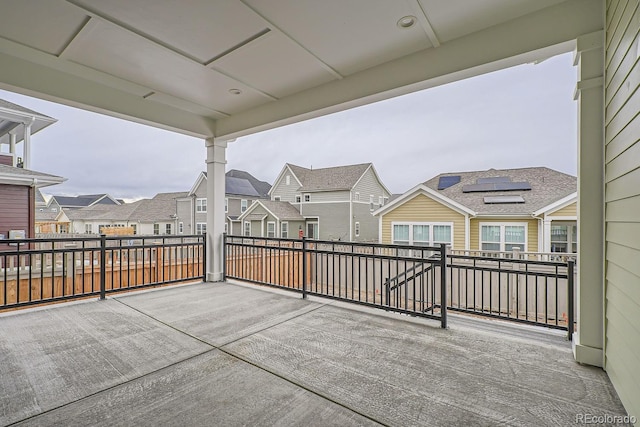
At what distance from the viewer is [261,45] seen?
9.11 feet

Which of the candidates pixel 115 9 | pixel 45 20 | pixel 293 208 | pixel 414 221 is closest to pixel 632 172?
pixel 115 9

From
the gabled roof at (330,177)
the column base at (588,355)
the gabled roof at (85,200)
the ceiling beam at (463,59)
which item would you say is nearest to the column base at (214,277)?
the ceiling beam at (463,59)

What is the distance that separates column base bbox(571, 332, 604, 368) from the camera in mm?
2088

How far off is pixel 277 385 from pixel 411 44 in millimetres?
3083

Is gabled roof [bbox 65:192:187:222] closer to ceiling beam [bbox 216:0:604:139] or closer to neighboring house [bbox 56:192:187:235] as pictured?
neighboring house [bbox 56:192:187:235]

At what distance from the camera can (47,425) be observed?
4.87ft

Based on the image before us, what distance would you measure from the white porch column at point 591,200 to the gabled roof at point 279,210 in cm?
1231

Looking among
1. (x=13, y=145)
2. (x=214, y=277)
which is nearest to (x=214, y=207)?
(x=214, y=277)

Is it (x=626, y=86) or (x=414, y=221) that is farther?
(x=414, y=221)

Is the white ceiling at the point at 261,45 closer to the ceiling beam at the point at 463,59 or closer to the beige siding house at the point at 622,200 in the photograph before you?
the ceiling beam at the point at 463,59

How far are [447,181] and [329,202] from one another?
18.5 ft

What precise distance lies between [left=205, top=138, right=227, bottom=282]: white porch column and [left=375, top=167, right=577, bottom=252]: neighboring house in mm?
6262

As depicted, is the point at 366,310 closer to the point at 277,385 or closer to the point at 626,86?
A: the point at 277,385

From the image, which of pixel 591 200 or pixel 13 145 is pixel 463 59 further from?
pixel 13 145
